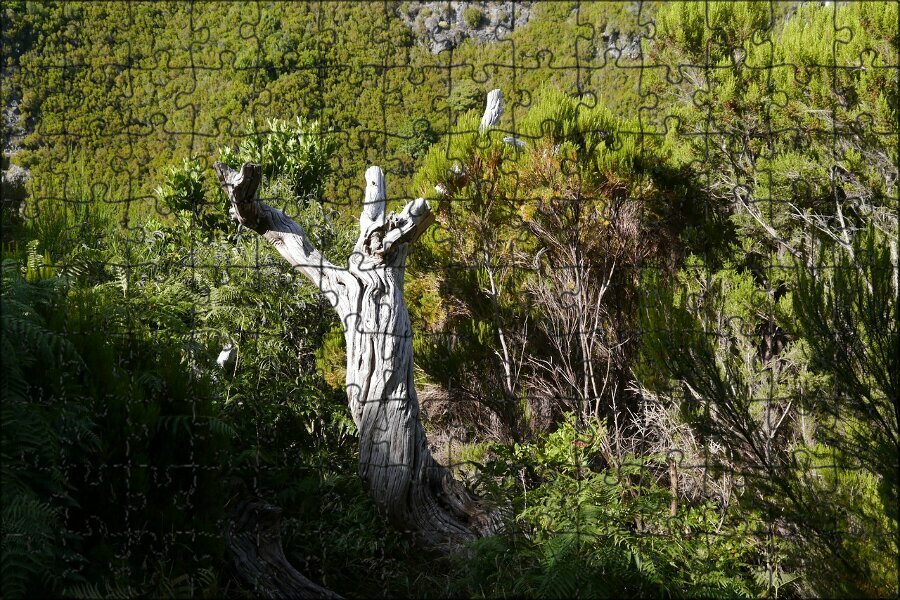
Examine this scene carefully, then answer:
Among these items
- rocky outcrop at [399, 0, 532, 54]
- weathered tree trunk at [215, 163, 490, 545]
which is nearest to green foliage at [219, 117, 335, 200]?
weathered tree trunk at [215, 163, 490, 545]

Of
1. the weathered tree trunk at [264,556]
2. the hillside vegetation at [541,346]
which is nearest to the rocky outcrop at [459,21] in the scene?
the hillside vegetation at [541,346]

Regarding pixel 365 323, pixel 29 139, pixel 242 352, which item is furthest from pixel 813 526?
pixel 29 139

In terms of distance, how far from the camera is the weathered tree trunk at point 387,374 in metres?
4.25

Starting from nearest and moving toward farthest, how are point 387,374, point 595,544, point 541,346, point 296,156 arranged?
point 595,544, point 387,374, point 541,346, point 296,156

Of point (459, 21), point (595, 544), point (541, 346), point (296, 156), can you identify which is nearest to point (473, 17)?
point (459, 21)

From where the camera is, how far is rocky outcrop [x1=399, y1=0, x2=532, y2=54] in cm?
1062

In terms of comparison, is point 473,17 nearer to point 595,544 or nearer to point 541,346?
point 541,346

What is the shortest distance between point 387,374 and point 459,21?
27.2 ft

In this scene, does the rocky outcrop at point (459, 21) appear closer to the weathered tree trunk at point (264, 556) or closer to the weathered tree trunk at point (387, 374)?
the weathered tree trunk at point (387, 374)

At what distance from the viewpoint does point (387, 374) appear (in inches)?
170

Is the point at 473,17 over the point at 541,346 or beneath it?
over

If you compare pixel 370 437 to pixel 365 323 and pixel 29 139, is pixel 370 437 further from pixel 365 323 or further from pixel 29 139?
pixel 29 139

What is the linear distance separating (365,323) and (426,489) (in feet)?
3.36

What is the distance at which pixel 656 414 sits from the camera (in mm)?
5203
